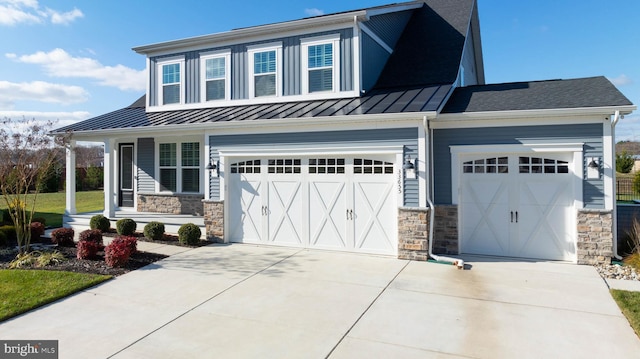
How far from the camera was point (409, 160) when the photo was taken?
8.77m

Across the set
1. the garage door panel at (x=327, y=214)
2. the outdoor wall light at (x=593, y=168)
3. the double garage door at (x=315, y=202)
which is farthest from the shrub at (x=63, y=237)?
the outdoor wall light at (x=593, y=168)

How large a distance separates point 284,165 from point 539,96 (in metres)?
6.27

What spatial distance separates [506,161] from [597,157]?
5.63ft

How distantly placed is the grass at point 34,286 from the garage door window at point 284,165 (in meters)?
4.59

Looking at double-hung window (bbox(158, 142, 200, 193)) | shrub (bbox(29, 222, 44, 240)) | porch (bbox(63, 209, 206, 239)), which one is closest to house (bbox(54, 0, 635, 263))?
porch (bbox(63, 209, 206, 239))

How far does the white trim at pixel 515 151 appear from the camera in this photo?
8.40 meters

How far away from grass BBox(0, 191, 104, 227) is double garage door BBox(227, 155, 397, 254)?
7949 mm

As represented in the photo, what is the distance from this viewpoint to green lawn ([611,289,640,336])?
5.33 meters

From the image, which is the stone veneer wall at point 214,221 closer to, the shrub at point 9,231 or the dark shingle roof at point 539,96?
the shrub at point 9,231

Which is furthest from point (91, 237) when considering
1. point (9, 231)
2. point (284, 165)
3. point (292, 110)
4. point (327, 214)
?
point (292, 110)

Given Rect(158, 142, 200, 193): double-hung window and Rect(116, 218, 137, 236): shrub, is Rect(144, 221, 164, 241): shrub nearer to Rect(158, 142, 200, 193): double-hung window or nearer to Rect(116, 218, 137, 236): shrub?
Rect(116, 218, 137, 236): shrub

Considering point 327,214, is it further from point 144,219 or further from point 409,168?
point 144,219

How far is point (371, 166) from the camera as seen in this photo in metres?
9.37

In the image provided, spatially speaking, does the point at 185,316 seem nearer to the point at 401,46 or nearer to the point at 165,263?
the point at 165,263
